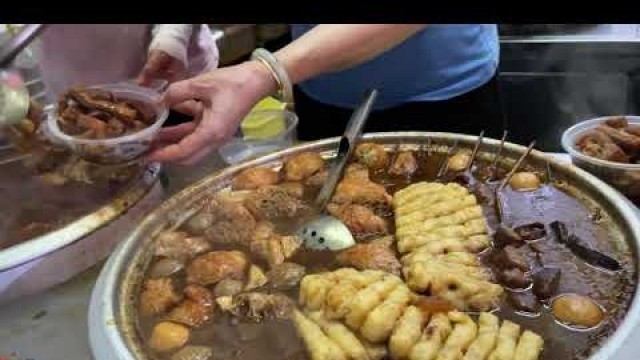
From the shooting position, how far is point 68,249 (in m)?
1.78

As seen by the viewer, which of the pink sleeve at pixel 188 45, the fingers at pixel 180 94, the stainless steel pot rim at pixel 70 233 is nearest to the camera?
the stainless steel pot rim at pixel 70 233

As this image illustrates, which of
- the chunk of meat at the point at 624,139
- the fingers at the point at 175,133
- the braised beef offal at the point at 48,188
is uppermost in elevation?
the fingers at the point at 175,133

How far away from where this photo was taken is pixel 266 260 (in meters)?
1.78

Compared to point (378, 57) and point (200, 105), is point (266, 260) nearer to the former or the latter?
point (200, 105)

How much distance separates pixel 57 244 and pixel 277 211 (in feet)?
Result: 1.87

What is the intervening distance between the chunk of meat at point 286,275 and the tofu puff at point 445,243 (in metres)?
0.25

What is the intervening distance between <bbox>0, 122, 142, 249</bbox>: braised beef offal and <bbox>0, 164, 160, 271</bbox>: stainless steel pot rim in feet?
0.10

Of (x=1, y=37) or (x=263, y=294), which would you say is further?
(x=1, y=37)

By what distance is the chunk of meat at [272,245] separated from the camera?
5.79 ft

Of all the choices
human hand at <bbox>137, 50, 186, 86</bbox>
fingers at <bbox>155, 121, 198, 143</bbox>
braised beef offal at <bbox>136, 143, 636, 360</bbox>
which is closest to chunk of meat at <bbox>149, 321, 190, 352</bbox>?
braised beef offal at <bbox>136, 143, 636, 360</bbox>

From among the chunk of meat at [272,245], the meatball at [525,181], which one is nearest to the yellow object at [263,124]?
the chunk of meat at [272,245]

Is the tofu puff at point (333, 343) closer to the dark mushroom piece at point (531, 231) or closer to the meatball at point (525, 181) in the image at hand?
the dark mushroom piece at point (531, 231)
